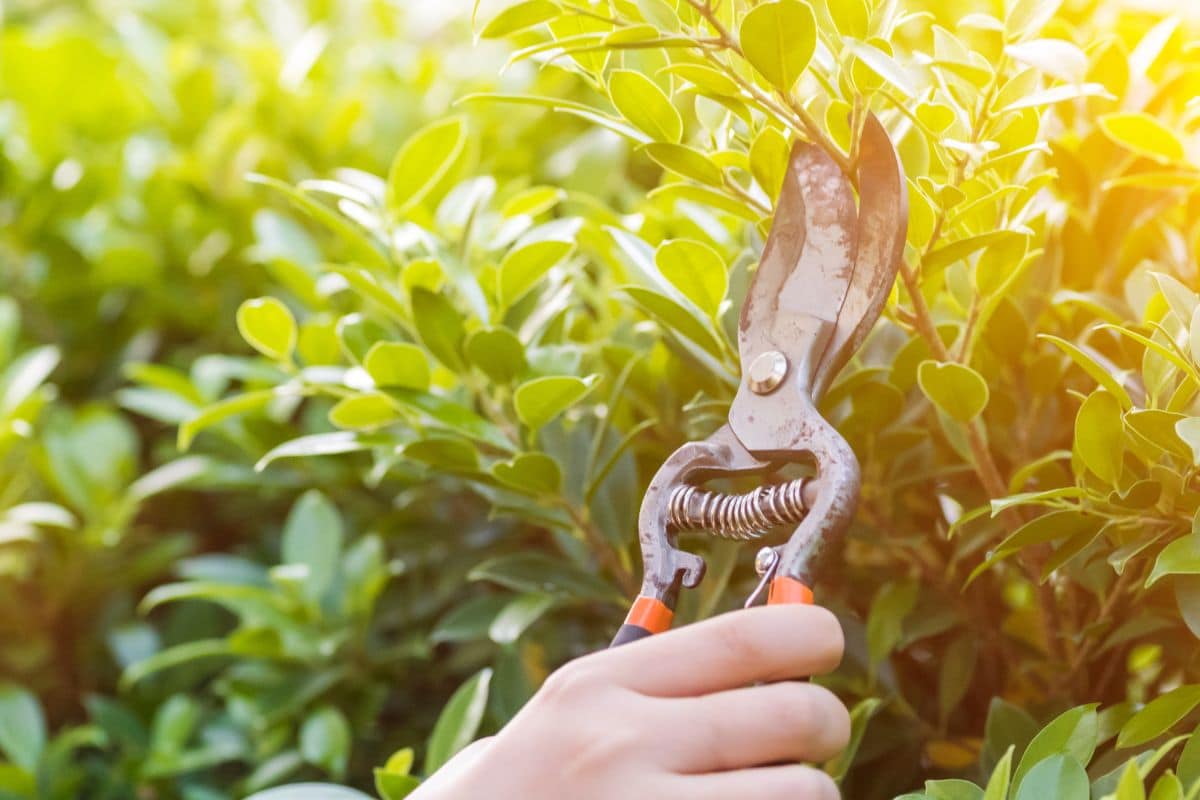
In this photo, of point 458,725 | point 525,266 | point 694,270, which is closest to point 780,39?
point 694,270

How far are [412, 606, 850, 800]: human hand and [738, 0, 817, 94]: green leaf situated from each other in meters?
0.25

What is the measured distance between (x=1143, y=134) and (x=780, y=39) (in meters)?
0.30

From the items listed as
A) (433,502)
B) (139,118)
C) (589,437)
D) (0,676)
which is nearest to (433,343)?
(589,437)

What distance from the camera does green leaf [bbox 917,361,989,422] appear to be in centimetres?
59

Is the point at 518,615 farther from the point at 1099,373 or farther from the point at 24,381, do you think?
the point at 24,381

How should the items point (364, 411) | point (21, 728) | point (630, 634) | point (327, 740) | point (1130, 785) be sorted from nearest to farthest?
1. point (1130, 785)
2. point (630, 634)
3. point (364, 411)
4. point (327, 740)
5. point (21, 728)

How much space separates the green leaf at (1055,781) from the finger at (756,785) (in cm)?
11

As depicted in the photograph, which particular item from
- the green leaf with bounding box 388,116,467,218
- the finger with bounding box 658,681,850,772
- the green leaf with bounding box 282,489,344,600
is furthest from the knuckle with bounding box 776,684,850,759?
the green leaf with bounding box 282,489,344,600

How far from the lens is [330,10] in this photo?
5.45ft

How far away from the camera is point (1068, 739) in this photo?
1.86 ft

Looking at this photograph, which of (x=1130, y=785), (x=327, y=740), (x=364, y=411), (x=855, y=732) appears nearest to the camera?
(x=1130, y=785)

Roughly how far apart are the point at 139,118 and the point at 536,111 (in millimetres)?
553

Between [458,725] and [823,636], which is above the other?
[823,636]

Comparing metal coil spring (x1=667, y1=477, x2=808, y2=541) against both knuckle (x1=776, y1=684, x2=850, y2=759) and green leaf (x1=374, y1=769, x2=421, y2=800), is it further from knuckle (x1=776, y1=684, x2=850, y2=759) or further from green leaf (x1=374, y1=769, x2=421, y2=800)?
green leaf (x1=374, y1=769, x2=421, y2=800)
